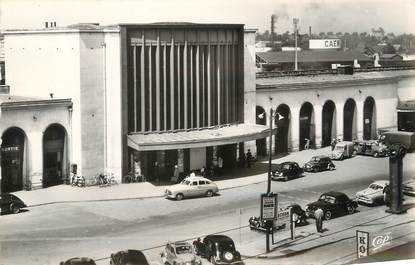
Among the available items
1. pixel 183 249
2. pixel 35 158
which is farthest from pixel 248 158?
pixel 183 249

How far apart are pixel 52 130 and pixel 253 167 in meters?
11.1

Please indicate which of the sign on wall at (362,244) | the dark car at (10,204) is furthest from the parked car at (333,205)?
the dark car at (10,204)

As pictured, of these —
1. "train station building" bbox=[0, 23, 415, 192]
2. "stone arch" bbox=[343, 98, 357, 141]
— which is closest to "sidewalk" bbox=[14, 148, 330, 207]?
"train station building" bbox=[0, 23, 415, 192]

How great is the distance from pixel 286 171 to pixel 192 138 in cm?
547

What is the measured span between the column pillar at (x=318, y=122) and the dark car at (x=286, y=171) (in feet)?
20.1

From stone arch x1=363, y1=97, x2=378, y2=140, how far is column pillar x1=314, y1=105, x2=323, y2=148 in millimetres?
2942

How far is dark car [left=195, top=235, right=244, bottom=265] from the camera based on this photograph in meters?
26.7

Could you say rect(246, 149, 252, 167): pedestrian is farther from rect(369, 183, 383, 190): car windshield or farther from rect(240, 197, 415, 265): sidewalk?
rect(369, 183, 383, 190): car windshield

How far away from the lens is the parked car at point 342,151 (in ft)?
140

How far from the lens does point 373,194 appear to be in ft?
116

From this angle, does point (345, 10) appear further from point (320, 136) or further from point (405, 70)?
point (405, 70)

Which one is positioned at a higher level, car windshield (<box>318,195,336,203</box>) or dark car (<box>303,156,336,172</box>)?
dark car (<box>303,156,336,172</box>)

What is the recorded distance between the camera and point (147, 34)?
36531mm

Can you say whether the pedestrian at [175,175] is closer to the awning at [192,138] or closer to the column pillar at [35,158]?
the awning at [192,138]
